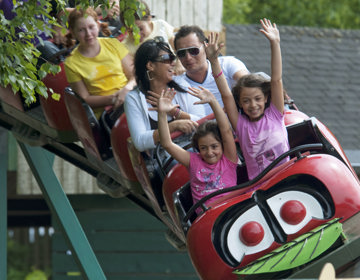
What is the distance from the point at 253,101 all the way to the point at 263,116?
0.27 ft

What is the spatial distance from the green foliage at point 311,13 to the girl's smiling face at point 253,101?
13.8 meters

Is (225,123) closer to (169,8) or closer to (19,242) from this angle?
(169,8)

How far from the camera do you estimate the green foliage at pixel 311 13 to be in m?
18.2

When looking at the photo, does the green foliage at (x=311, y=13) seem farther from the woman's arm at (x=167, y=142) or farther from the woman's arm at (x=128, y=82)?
the woman's arm at (x=167, y=142)

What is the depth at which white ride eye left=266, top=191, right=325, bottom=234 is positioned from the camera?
3965 millimetres

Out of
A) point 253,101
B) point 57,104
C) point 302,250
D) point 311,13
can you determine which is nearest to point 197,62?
point 253,101

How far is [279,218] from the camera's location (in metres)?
4.00

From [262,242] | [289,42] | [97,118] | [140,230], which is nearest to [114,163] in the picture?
[97,118]

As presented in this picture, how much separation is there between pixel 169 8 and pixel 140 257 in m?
2.34

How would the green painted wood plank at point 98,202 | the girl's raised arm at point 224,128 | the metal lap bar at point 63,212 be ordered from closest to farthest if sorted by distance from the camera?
the girl's raised arm at point 224,128 < the metal lap bar at point 63,212 < the green painted wood plank at point 98,202

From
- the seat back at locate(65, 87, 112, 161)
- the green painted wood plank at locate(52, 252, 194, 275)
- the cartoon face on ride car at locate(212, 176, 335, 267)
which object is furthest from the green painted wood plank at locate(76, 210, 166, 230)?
the cartoon face on ride car at locate(212, 176, 335, 267)

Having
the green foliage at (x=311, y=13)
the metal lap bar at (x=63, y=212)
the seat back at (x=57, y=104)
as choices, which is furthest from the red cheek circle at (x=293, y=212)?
the green foliage at (x=311, y=13)

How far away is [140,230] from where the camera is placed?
29.9 feet

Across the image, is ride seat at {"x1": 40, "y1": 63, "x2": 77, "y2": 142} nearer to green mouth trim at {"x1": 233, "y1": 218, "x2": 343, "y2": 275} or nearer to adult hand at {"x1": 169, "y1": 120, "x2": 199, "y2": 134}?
adult hand at {"x1": 169, "y1": 120, "x2": 199, "y2": 134}
